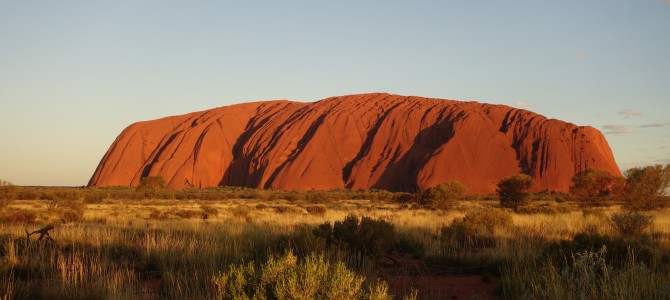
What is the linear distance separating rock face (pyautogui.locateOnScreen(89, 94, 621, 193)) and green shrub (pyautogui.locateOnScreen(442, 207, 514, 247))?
46.6 metres

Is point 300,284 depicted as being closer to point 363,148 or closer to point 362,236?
point 362,236

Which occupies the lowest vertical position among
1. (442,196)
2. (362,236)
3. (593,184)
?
(442,196)

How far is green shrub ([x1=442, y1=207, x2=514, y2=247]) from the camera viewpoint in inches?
431

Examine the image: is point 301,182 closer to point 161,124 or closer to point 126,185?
point 126,185

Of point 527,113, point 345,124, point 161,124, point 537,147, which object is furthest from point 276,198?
point 161,124

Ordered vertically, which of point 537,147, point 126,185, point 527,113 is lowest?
point 126,185

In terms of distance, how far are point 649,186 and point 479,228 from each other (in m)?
19.0

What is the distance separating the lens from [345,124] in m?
74.4

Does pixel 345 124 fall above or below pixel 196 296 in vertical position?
→ above

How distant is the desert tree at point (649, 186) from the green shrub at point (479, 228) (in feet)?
55.5

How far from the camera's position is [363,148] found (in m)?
71.4

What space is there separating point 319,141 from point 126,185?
1234 inches

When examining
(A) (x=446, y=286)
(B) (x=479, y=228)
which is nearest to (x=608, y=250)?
(A) (x=446, y=286)

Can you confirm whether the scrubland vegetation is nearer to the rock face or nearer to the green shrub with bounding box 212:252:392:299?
the green shrub with bounding box 212:252:392:299
